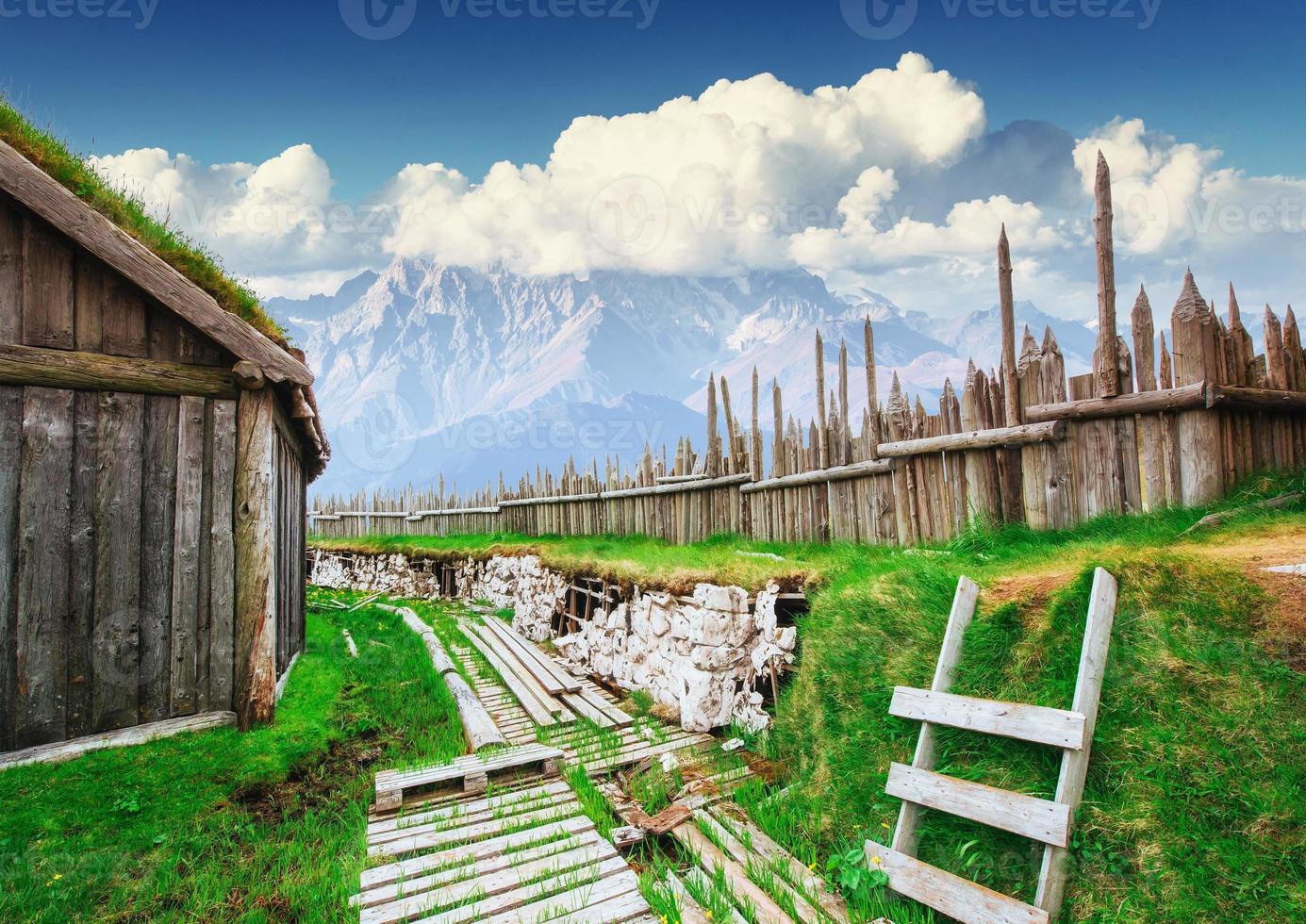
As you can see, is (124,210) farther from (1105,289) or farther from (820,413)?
(1105,289)

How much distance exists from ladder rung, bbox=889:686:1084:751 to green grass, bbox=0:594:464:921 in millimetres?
3224

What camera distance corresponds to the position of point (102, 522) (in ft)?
15.3

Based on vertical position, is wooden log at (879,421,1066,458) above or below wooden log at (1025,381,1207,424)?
below

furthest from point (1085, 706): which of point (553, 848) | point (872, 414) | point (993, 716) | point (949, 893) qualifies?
point (872, 414)

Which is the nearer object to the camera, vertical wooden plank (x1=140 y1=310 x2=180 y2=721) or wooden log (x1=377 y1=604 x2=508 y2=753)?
vertical wooden plank (x1=140 y1=310 x2=180 y2=721)

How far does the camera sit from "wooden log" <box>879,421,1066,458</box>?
4.71 metres

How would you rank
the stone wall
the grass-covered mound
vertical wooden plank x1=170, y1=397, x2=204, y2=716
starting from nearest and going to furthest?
the grass-covered mound → vertical wooden plank x1=170, y1=397, x2=204, y2=716 → the stone wall

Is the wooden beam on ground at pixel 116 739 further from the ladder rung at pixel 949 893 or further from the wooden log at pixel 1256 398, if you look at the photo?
the wooden log at pixel 1256 398

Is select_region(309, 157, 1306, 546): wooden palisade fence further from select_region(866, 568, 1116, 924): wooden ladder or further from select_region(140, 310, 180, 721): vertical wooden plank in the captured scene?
select_region(140, 310, 180, 721): vertical wooden plank

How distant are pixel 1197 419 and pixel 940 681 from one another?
2.66 meters

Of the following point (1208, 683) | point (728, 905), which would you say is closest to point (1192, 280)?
point (1208, 683)

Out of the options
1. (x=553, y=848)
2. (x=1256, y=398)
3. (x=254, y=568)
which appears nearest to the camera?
(x=553, y=848)

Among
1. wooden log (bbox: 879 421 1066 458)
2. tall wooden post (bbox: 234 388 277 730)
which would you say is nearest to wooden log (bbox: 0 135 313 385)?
tall wooden post (bbox: 234 388 277 730)

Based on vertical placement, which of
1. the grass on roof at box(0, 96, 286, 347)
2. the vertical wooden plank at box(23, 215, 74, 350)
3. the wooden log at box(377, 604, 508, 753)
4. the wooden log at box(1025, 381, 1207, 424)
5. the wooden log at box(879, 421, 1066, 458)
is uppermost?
the grass on roof at box(0, 96, 286, 347)
